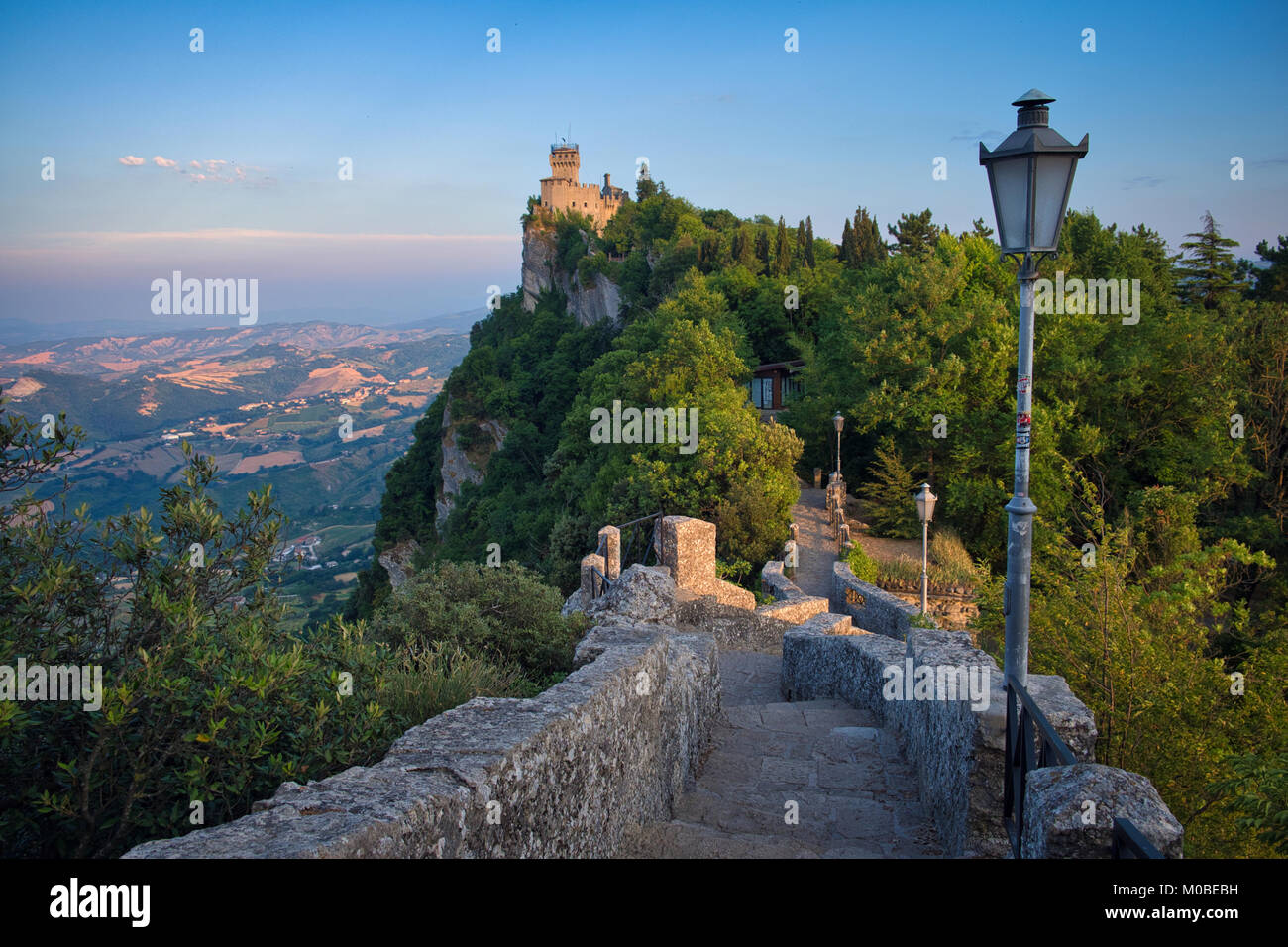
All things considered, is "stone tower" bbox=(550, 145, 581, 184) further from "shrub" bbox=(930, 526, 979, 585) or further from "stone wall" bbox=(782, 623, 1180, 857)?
"stone wall" bbox=(782, 623, 1180, 857)

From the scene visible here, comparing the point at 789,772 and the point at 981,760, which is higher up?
the point at 981,760

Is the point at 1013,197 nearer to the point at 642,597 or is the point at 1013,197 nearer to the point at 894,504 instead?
the point at 642,597

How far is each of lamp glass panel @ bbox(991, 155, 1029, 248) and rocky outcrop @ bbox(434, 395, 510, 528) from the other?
5650 centimetres

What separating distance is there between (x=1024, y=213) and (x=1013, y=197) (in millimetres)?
131

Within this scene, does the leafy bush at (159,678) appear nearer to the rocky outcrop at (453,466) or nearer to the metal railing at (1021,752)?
the metal railing at (1021,752)

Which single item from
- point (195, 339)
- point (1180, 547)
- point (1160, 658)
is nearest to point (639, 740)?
point (1160, 658)

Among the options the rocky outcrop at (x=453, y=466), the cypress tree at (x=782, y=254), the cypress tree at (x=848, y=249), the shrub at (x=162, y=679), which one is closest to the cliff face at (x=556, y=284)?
the rocky outcrop at (x=453, y=466)

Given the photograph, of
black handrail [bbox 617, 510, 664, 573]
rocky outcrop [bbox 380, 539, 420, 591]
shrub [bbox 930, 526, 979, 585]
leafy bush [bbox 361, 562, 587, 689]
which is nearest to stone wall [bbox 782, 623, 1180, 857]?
leafy bush [bbox 361, 562, 587, 689]

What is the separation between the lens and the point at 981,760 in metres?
4.59

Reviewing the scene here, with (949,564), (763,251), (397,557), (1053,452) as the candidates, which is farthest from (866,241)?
(397,557)

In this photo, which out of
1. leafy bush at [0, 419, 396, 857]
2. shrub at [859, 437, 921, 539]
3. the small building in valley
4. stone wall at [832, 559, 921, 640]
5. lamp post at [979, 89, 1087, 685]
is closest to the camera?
leafy bush at [0, 419, 396, 857]

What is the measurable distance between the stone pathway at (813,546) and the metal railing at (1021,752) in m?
14.5

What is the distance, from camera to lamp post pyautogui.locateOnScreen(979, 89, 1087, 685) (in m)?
4.75
